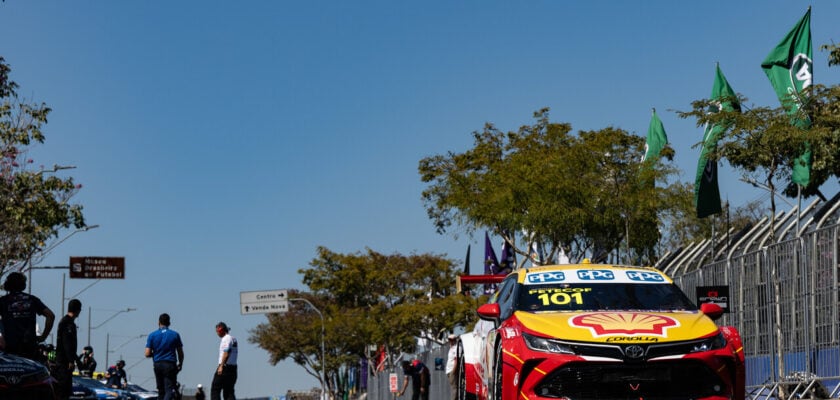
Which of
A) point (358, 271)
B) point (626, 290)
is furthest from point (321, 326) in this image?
point (626, 290)

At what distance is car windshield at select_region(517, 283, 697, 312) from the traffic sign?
5071 centimetres

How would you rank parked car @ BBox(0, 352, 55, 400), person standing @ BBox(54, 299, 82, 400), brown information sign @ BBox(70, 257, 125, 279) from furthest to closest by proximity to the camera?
brown information sign @ BBox(70, 257, 125, 279)
person standing @ BBox(54, 299, 82, 400)
parked car @ BBox(0, 352, 55, 400)

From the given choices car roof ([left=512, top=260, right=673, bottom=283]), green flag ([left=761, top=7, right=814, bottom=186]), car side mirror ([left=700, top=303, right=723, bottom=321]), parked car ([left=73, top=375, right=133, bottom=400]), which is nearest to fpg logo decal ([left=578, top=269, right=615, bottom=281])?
car roof ([left=512, top=260, right=673, bottom=283])

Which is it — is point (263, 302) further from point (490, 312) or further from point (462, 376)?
point (490, 312)

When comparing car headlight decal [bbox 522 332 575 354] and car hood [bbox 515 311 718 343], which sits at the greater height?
car hood [bbox 515 311 718 343]

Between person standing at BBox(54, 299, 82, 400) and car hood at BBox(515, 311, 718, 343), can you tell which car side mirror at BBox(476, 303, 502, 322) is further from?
person standing at BBox(54, 299, 82, 400)

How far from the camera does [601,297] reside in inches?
479

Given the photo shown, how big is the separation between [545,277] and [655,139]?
29.2 metres

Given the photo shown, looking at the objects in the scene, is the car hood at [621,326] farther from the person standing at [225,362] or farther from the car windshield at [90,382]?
the car windshield at [90,382]

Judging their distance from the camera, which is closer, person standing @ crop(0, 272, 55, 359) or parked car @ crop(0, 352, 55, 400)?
parked car @ crop(0, 352, 55, 400)

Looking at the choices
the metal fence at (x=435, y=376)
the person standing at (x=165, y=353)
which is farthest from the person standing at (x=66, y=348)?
the metal fence at (x=435, y=376)

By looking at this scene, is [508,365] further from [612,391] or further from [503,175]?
[503,175]

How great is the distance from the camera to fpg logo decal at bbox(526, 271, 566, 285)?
1257 cm

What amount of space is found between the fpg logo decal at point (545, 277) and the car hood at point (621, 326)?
1050 mm
